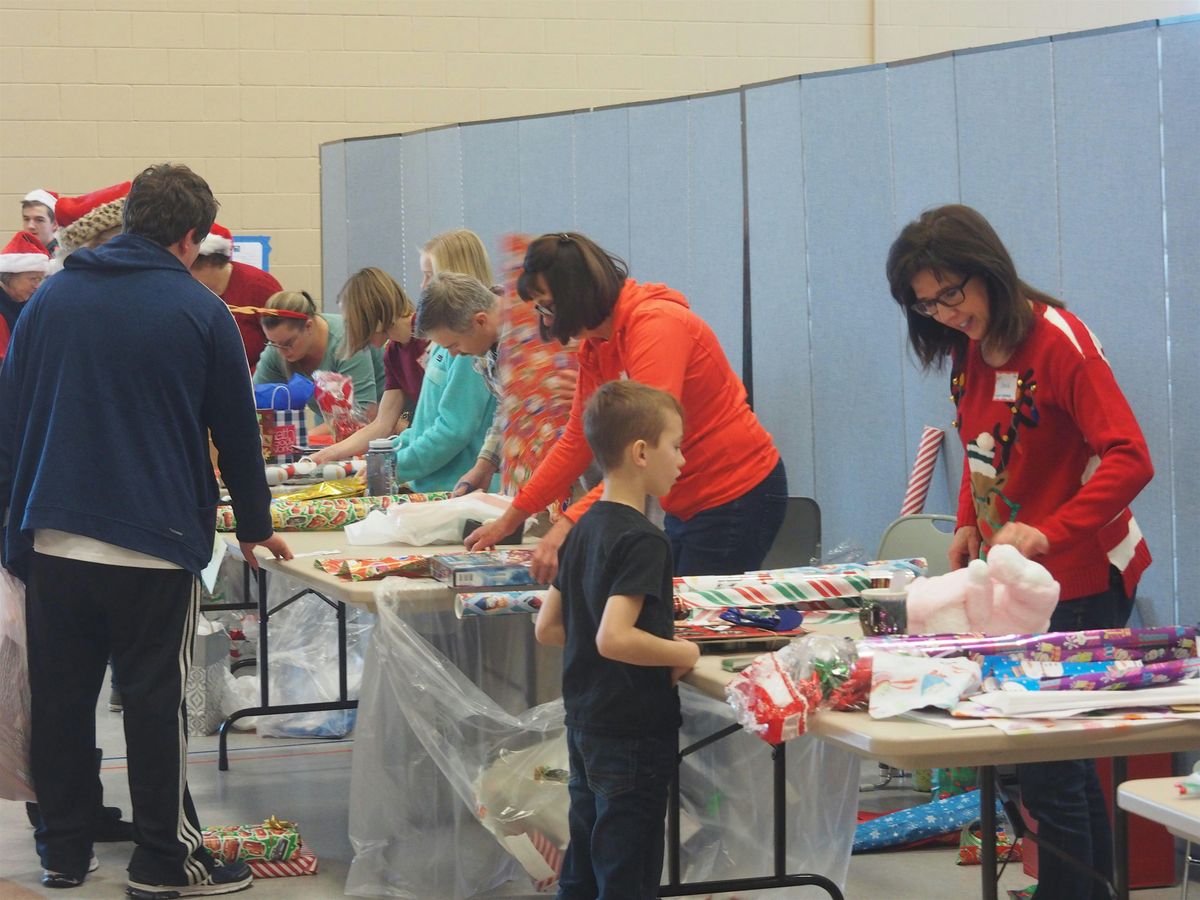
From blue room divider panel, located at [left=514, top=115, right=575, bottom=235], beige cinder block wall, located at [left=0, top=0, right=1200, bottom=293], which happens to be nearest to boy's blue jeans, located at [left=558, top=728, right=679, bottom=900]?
blue room divider panel, located at [left=514, top=115, right=575, bottom=235]

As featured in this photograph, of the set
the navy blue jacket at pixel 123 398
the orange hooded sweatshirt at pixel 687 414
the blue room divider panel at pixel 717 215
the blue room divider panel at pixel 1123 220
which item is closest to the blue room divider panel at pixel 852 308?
the blue room divider panel at pixel 717 215

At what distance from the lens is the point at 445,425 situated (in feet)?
12.2

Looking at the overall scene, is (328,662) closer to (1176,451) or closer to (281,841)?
(281,841)

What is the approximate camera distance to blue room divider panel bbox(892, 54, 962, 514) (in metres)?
4.14

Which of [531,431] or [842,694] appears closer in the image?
[842,694]

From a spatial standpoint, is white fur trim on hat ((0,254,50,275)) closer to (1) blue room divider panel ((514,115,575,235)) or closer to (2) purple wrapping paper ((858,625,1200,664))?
(1) blue room divider panel ((514,115,575,235))

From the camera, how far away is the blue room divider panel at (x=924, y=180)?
4145 millimetres

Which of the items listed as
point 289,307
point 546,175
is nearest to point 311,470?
point 289,307

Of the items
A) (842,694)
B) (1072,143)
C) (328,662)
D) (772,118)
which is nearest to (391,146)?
(772,118)

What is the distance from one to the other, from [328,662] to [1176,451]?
257 cm

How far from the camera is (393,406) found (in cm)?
437

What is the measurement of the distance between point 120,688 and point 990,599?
1.72m

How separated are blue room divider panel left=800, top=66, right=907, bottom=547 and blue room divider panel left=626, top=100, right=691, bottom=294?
1.95 ft

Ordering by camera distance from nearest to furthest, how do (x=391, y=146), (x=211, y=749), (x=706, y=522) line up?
(x=706, y=522) < (x=211, y=749) < (x=391, y=146)
